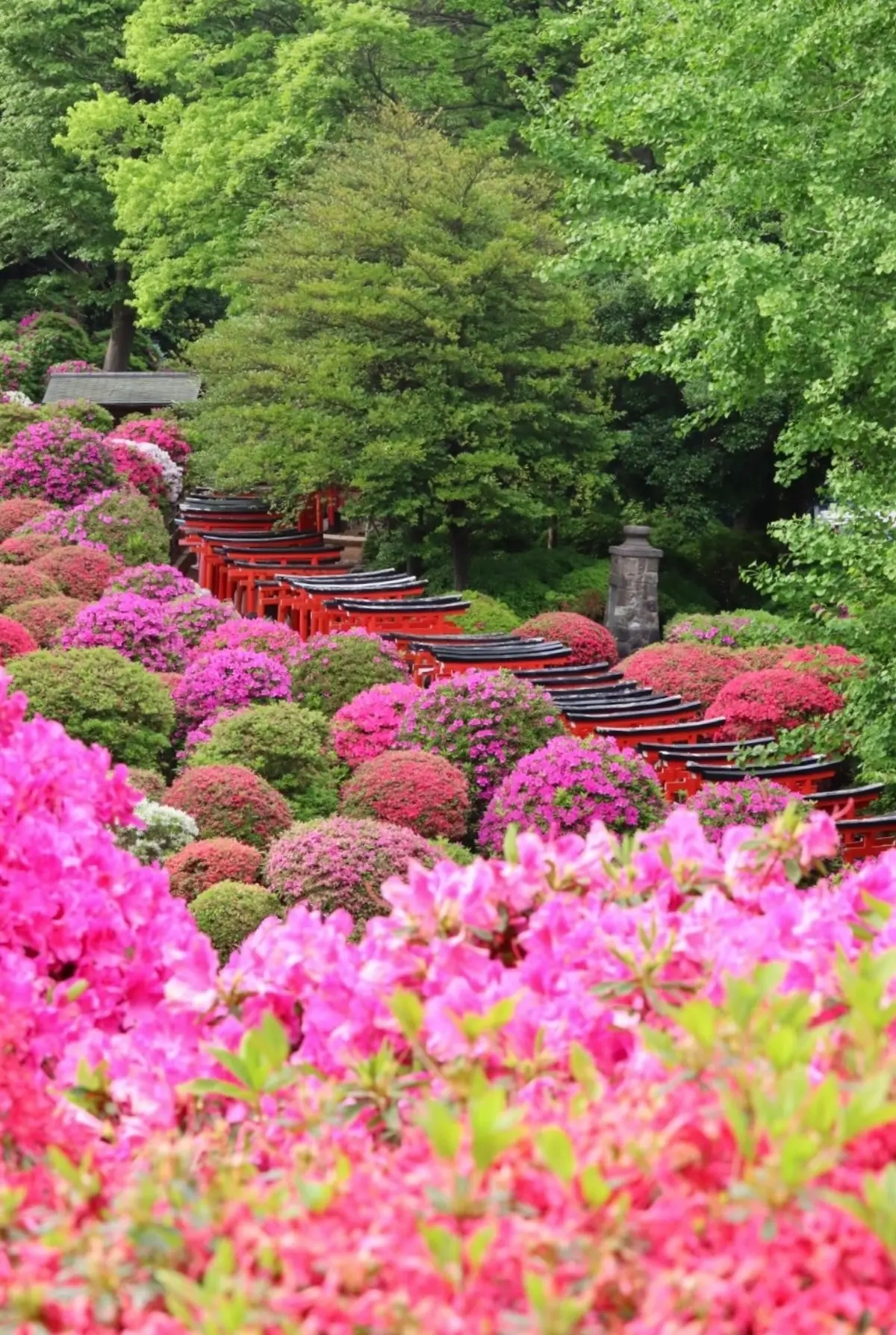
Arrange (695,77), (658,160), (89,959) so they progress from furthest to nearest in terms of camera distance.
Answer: (658,160) → (695,77) → (89,959)

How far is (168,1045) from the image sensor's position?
3.66m

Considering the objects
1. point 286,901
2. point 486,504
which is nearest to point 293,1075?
point 286,901

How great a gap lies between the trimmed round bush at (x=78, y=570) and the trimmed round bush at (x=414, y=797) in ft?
22.7

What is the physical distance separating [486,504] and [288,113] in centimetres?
967

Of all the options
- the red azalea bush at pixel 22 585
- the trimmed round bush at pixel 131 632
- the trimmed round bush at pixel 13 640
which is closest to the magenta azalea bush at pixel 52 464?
the red azalea bush at pixel 22 585

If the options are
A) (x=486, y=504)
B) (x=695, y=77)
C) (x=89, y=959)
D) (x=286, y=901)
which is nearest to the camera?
(x=89, y=959)

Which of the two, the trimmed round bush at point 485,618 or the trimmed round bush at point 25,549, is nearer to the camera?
the trimmed round bush at point 25,549

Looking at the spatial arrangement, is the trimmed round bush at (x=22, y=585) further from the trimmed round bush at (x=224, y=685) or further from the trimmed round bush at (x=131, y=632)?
the trimmed round bush at (x=224, y=685)

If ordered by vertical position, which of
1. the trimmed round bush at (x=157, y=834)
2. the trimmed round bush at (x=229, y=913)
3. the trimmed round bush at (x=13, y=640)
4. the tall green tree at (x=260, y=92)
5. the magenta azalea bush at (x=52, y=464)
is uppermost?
the tall green tree at (x=260, y=92)

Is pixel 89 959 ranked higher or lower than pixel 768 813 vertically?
higher

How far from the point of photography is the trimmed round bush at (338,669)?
15.8m

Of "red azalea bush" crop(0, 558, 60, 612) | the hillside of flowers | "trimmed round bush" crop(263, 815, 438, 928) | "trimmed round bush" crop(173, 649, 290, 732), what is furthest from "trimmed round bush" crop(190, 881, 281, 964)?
"red azalea bush" crop(0, 558, 60, 612)

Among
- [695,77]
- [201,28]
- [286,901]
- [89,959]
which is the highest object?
[201,28]

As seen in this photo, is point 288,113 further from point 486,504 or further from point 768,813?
point 768,813
